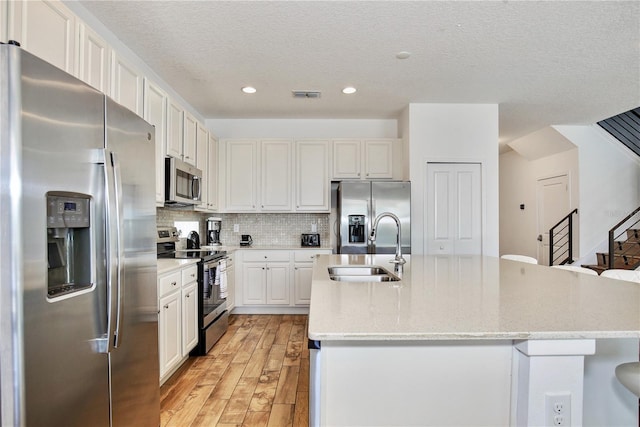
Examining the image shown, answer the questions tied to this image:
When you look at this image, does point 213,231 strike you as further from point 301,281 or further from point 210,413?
point 210,413

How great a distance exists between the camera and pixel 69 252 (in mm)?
1265

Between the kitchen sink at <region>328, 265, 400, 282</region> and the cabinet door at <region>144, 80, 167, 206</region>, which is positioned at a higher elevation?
the cabinet door at <region>144, 80, 167, 206</region>

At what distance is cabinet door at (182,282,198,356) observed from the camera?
8.94 ft

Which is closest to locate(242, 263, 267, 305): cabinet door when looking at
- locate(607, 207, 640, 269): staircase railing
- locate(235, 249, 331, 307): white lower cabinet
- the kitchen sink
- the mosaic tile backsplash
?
locate(235, 249, 331, 307): white lower cabinet

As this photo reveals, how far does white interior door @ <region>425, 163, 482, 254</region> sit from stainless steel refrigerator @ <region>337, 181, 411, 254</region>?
44 cm

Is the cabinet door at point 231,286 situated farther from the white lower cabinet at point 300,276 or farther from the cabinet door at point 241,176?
the cabinet door at point 241,176

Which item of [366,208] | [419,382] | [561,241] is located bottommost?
[419,382]

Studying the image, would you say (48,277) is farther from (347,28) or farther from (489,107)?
(489,107)

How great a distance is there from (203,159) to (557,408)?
3.86 m

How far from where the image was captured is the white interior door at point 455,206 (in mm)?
4312

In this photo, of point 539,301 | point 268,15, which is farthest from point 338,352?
point 268,15

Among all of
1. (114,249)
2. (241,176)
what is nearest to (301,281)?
(241,176)

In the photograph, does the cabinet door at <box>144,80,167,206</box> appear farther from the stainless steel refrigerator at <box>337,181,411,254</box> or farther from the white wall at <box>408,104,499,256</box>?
the white wall at <box>408,104,499,256</box>

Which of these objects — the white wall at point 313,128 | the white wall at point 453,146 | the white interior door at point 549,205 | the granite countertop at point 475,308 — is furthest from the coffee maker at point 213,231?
the white interior door at point 549,205
